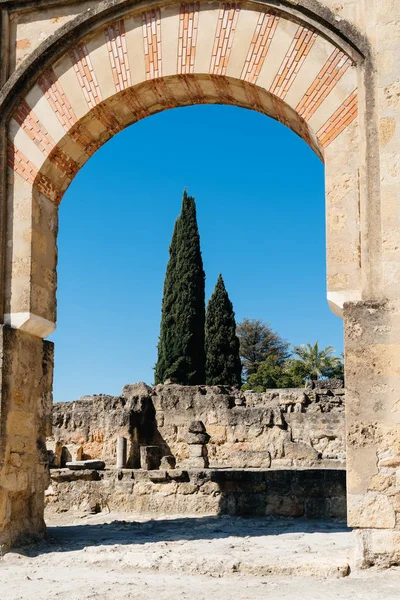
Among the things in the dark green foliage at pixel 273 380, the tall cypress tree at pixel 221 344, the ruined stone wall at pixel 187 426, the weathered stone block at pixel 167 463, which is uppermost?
the tall cypress tree at pixel 221 344

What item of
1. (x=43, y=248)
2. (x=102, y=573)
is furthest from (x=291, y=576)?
(x=43, y=248)

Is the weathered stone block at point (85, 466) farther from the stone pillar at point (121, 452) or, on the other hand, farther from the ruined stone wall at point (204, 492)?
the stone pillar at point (121, 452)

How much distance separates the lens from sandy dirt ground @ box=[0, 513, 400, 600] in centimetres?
464

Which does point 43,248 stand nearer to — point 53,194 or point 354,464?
point 53,194

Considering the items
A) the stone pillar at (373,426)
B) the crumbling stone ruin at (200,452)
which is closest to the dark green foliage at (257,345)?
the crumbling stone ruin at (200,452)

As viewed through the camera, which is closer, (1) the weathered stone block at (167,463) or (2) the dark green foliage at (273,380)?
(1) the weathered stone block at (167,463)

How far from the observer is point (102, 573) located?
530 cm

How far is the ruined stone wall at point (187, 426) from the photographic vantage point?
43.9ft

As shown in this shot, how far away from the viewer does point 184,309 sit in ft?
91.7

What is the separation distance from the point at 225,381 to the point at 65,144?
76.6ft

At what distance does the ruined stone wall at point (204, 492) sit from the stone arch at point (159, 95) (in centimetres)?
350

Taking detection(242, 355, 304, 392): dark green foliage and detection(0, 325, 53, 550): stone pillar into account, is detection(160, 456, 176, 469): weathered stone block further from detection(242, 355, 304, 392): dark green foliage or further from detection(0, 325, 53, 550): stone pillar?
detection(242, 355, 304, 392): dark green foliage

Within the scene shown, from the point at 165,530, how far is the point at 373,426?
10.4 ft

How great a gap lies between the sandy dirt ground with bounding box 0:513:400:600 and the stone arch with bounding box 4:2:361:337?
76.5 inches
